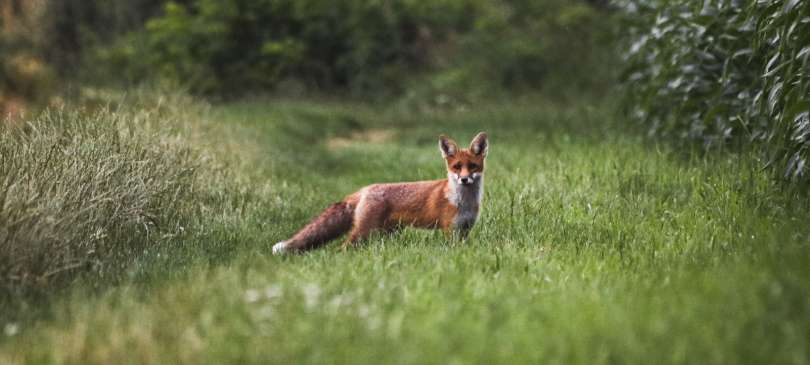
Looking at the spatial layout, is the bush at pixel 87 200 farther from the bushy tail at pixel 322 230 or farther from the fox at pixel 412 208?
the fox at pixel 412 208

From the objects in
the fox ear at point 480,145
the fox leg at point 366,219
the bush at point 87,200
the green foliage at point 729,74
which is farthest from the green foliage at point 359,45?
the fox leg at point 366,219

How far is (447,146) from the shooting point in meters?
5.73

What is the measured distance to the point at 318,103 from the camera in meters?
20.2

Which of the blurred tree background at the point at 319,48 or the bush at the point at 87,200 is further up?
the bush at the point at 87,200

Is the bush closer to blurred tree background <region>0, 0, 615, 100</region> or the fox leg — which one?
the fox leg

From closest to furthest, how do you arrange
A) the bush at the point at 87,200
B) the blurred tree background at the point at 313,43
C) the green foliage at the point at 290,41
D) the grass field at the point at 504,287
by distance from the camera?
1. the grass field at the point at 504,287
2. the bush at the point at 87,200
3. the green foliage at the point at 290,41
4. the blurred tree background at the point at 313,43

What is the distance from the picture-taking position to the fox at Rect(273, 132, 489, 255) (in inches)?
220

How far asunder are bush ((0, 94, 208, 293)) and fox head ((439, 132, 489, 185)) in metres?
2.26

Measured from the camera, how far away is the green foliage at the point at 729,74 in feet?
17.8

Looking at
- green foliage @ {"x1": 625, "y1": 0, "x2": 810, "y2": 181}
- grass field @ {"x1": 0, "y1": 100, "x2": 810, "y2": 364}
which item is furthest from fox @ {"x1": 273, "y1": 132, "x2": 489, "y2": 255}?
green foliage @ {"x1": 625, "y1": 0, "x2": 810, "y2": 181}

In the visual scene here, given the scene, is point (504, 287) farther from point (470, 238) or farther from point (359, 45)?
point (359, 45)

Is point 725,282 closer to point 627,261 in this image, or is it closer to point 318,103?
point 627,261

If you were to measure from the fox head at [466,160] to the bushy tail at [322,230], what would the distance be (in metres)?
0.87

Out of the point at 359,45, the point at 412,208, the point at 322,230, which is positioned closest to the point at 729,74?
the point at 412,208
